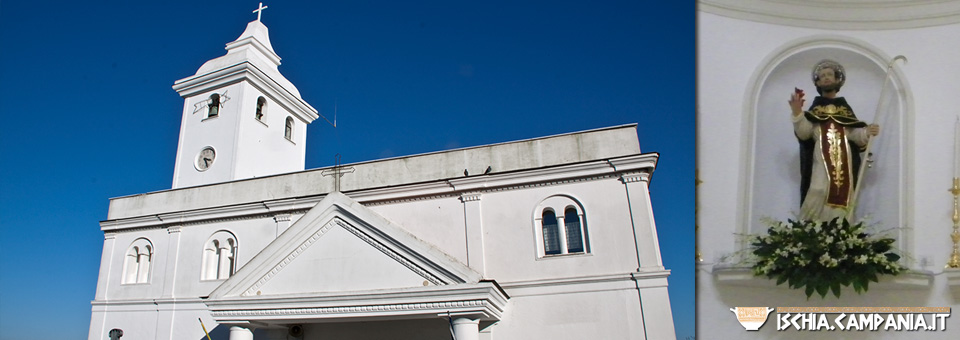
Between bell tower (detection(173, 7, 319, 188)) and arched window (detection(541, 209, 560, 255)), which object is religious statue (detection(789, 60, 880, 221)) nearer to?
arched window (detection(541, 209, 560, 255))

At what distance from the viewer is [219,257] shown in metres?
17.2

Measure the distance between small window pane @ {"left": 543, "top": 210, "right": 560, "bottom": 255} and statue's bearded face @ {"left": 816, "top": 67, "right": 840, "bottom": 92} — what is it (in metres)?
6.64

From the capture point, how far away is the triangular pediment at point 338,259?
13.1m

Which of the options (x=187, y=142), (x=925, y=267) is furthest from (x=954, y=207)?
(x=187, y=142)

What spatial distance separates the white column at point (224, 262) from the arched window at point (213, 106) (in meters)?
6.36

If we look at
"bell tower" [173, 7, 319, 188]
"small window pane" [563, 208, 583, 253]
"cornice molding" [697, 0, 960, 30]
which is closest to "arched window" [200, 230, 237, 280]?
"bell tower" [173, 7, 319, 188]

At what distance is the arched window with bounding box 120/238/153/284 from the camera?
18.1 metres

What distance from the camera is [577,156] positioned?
1469 cm

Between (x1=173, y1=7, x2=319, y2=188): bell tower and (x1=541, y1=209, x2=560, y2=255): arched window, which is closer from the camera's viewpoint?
(x1=541, y1=209, x2=560, y2=255): arched window

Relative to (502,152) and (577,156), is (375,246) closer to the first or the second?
(502,152)

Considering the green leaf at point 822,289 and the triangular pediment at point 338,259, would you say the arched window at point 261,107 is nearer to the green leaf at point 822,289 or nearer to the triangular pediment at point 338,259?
the triangular pediment at point 338,259

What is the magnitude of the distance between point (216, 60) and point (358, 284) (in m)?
13.6

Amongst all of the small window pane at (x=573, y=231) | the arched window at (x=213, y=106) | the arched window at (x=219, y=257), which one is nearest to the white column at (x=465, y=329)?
the small window pane at (x=573, y=231)

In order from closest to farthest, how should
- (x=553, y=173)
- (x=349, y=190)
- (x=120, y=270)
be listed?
(x=553, y=173)
(x=349, y=190)
(x=120, y=270)
